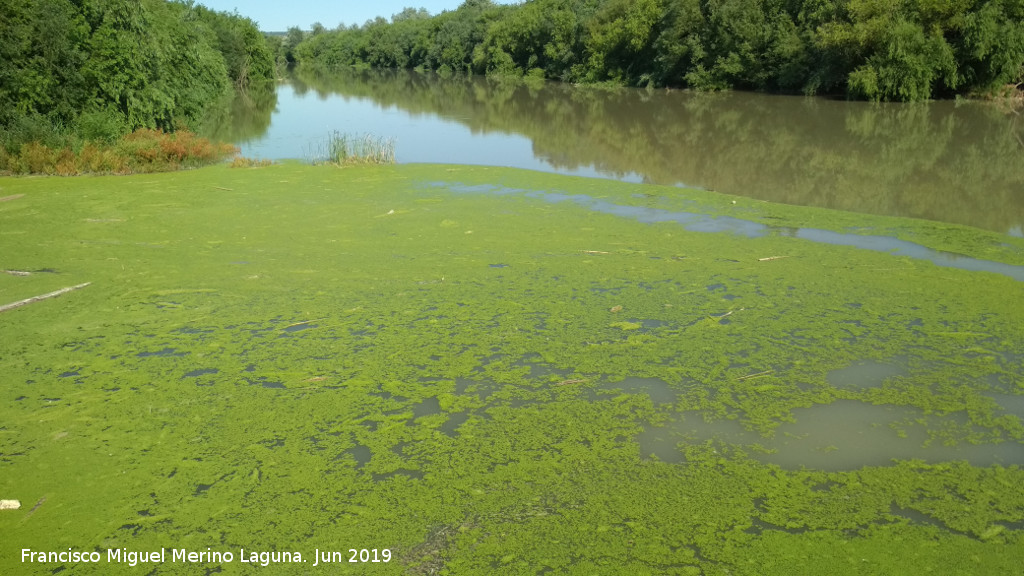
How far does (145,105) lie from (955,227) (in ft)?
49.2

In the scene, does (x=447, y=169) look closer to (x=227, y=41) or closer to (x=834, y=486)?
(x=834, y=486)

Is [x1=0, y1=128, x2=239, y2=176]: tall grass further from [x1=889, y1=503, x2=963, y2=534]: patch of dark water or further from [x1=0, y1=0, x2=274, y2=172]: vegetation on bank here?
[x1=889, y1=503, x2=963, y2=534]: patch of dark water

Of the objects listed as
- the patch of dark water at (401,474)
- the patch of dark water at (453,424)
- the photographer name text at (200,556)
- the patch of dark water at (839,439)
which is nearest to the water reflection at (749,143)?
the patch of dark water at (839,439)

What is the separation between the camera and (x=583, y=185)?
38.2ft

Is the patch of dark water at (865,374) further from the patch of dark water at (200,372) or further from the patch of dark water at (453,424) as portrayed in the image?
the patch of dark water at (200,372)

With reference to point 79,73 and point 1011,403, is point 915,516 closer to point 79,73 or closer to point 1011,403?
point 1011,403

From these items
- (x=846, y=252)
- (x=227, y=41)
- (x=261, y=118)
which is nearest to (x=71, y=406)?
(x=846, y=252)

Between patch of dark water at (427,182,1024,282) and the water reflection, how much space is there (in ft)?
6.80

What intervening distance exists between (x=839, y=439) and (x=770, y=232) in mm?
4734

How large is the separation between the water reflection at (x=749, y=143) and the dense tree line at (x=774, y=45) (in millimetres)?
1514

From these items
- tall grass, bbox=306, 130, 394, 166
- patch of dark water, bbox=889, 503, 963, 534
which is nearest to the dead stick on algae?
patch of dark water, bbox=889, 503, 963, 534

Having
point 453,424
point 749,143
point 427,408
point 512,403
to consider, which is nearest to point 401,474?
point 453,424

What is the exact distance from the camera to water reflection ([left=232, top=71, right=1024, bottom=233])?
11.4 metres

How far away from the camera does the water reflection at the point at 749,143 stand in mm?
11445
